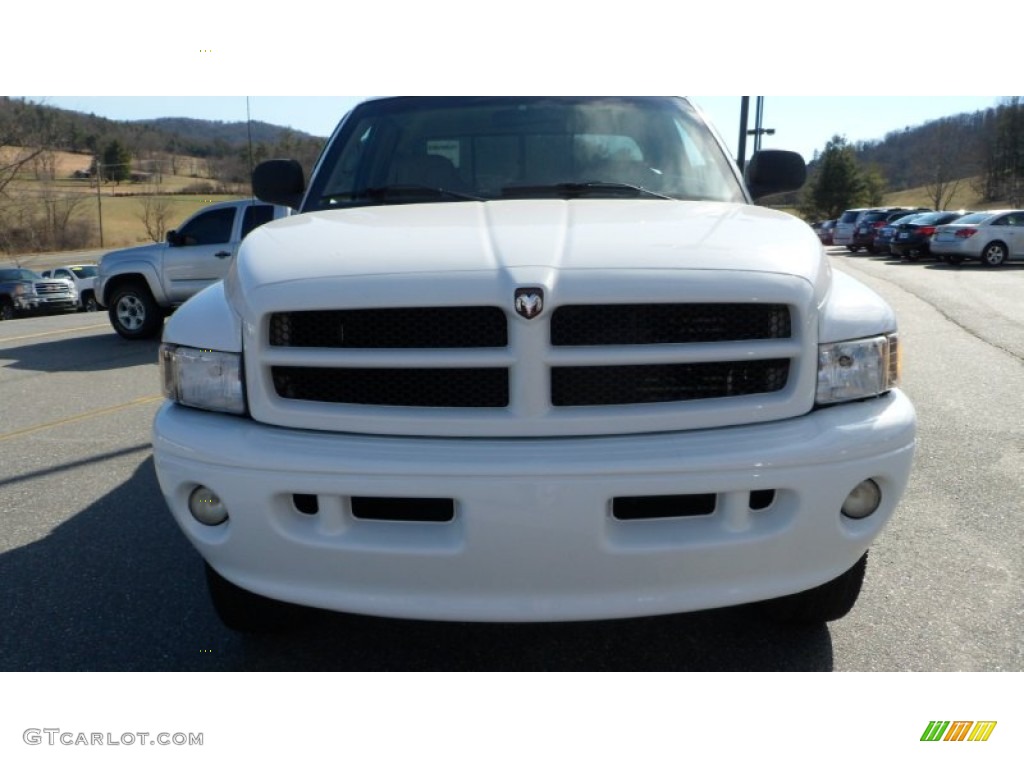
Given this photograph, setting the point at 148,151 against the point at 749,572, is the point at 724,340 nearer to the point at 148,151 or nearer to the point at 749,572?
the point at 749,572

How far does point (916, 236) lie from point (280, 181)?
82.9 feet

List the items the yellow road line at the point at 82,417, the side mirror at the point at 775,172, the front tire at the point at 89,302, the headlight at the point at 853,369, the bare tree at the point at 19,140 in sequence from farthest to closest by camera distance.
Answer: the bare tree at the point at 19,140 → the front tire at the point at 89,302 → the yellow road line at the point at 82,417 → the side mirror at the point at 775,172 → the headlight at the point at 853,369

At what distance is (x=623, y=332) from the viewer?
7.60 ft

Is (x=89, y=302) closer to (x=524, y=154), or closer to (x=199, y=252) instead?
(x=199, y=252)

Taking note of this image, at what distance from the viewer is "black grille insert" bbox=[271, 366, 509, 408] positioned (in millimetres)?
2322

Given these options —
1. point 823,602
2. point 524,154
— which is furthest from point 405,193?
point 823,602

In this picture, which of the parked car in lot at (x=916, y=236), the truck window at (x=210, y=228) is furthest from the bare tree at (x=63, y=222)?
the truck window at (x=210, y=228)

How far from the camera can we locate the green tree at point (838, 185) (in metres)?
75.5

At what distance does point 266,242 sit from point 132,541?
71.0 inches

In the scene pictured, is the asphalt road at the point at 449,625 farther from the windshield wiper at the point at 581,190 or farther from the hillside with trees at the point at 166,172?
the hillside with trees at the point at 166,172

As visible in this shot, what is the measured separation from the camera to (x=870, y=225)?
105 ft

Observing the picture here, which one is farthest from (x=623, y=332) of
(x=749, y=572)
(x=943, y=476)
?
(x=943, y=476)

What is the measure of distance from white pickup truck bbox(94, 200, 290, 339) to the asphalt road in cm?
646

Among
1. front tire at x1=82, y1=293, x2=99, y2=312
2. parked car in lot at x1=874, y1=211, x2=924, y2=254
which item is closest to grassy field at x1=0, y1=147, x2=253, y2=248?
front tire at x1=82, y1=293, x2=99, y2=312
